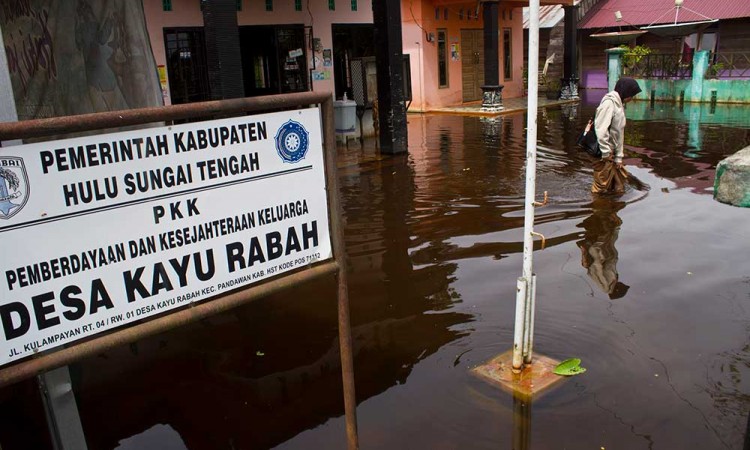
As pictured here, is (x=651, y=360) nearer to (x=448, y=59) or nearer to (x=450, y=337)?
(x=450, y=337)

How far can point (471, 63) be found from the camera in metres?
23.8

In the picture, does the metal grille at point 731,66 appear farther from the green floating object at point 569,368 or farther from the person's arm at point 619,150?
the green floating object at point 569,368

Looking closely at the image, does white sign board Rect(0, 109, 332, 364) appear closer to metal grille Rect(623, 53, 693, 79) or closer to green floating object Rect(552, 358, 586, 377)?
green floating object Rect(552, 358, 586, 377)

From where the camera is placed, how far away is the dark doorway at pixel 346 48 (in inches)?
634

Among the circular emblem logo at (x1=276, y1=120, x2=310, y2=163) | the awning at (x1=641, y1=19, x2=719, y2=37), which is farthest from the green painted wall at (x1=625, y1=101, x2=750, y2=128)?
the circular emblem logo at (x1=276, y1=120, x2=310, y2=163)

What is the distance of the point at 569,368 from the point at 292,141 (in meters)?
2.53

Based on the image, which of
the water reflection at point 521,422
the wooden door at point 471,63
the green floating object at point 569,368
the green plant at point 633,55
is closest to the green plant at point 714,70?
the green plant at point 633,55

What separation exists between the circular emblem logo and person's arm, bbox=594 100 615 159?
21.2 ft

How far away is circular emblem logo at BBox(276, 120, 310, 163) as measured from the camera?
263cm

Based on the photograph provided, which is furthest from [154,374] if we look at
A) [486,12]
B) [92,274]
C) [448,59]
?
[448,59]

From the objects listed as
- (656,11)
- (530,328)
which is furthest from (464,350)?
(656,11)

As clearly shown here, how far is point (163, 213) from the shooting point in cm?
236

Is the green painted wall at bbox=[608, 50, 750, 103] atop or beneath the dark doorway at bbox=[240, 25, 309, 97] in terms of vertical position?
beneath

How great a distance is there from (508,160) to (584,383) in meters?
8.15
